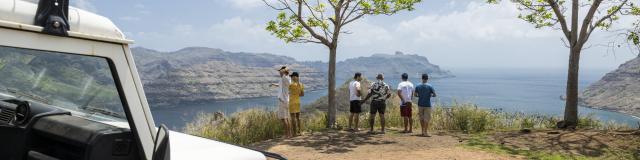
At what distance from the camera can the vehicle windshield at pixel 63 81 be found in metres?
2.09

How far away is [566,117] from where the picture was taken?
568 inches

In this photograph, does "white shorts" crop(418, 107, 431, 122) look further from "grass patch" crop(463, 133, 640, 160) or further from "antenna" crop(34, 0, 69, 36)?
"antenna" crop(34, 0, 69, 36)

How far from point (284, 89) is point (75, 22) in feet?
35.9

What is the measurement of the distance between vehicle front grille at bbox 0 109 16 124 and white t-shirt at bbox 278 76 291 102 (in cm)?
1000

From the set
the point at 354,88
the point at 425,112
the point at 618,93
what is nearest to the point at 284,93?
the point at 354,88

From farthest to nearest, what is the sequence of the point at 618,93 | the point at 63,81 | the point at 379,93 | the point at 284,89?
the point at 618,93 → the point at 379,93 → the point at 284,89 → the point at 63,81

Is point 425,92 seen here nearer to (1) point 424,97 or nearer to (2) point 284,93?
(1) point 424,97

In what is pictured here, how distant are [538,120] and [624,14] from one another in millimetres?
3931

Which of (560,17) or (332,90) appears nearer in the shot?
(560,17)

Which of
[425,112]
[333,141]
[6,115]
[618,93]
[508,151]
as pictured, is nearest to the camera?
[6,115]

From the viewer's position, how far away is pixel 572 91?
47.7 ft

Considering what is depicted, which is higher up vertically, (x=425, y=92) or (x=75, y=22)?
(x=75, y=22)

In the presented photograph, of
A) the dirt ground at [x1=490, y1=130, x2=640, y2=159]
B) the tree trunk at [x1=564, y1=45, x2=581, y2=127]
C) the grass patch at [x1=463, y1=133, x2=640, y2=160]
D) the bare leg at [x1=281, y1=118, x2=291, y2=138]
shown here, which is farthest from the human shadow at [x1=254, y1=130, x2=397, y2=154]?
the tree trunk at [x1=564, y1=45, x2=581, y2=127]

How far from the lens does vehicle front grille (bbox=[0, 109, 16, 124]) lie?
2698 mm
